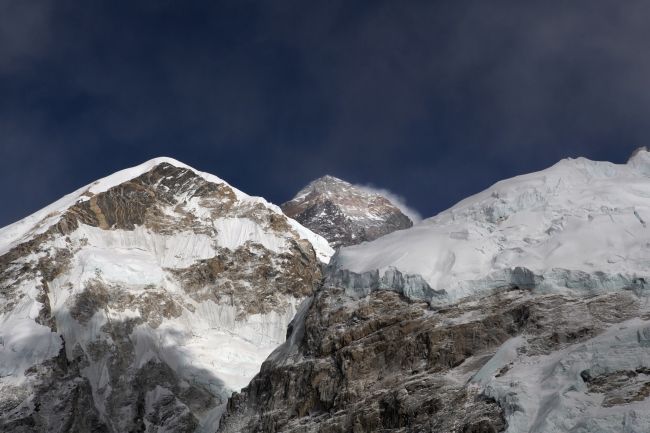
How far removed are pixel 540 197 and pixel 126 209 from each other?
8686cm

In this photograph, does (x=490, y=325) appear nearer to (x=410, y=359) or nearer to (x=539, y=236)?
(x=410, y=359)

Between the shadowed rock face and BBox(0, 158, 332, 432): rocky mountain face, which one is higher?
BBox(0, 158, 332, 432): rocky mountain face

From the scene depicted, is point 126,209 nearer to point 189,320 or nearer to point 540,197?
point 189,320

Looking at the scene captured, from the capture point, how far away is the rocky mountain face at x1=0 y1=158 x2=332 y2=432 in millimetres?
106375

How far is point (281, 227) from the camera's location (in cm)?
14538

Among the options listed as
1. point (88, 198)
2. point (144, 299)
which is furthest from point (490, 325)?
point (88, 198)

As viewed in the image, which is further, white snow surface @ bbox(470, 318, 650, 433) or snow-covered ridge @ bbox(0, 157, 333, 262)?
snow-covered ridge @ bbox(0, 157, 333, 262)

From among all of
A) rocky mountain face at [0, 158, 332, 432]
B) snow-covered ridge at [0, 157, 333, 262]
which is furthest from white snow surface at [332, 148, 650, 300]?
snow-covered ridge at [0, 157, 333, 262]

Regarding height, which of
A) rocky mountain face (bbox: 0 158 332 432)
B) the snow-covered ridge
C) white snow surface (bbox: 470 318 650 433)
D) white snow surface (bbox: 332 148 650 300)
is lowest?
white snow surface (bbox: 470 318 650 433)

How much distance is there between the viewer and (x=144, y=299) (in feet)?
408

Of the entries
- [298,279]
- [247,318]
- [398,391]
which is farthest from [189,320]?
[398,391]

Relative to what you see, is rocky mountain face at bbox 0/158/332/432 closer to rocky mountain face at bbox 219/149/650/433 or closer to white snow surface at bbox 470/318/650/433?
rocky mountain face at bbox 219/149/650/433

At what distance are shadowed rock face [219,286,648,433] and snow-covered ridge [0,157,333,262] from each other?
7885 cm

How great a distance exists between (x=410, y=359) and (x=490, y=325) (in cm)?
527
